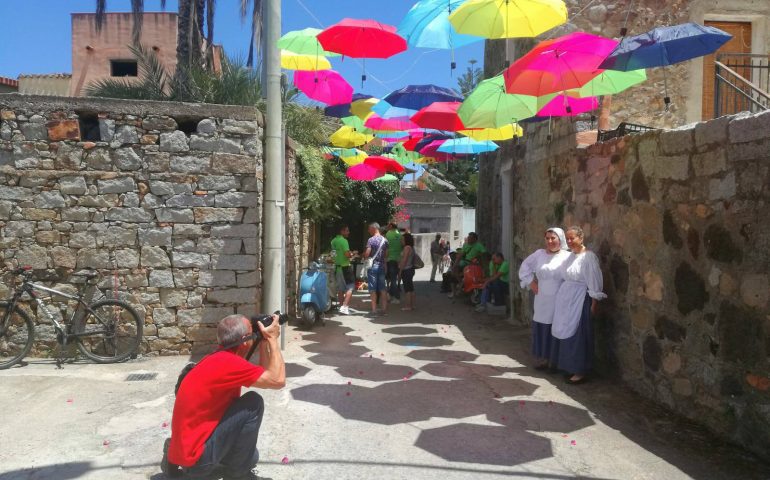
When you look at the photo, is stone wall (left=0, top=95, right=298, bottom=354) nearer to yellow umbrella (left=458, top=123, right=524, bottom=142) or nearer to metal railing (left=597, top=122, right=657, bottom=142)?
yellow umbrella (left=458, top=123, right=524, bottom=142)

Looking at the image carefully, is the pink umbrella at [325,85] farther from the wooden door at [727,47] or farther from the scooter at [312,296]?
the wooden door at [727,47]

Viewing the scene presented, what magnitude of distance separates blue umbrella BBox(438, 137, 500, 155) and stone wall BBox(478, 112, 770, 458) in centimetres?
409

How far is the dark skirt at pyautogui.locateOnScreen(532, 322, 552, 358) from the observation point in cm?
628

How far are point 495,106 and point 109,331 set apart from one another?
489 centimetres

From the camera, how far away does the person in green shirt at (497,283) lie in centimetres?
1045

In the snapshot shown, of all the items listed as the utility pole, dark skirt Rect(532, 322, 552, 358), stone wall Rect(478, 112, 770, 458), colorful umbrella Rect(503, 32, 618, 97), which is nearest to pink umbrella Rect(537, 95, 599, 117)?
stone wall Rect(478, 112, 770, 458)

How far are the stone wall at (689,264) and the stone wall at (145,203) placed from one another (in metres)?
3.79

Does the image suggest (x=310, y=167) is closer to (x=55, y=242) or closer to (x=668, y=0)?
(x=55, y=242)

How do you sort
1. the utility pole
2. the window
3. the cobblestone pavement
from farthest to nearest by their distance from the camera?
the window < the utility pole < the cobblestone pavement

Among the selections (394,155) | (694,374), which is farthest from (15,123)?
(394,155)

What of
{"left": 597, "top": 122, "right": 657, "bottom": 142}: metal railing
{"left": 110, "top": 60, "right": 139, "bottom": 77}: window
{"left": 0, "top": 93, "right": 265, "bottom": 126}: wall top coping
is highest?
{"left": 110, "top": 60, "right": 139, "bottom": 77}: window

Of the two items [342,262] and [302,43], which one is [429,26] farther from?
[342,262]

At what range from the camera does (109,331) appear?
6.40m

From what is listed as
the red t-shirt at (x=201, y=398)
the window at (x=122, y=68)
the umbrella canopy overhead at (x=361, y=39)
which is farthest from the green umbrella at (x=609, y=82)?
the window at (x=122, y=68)
